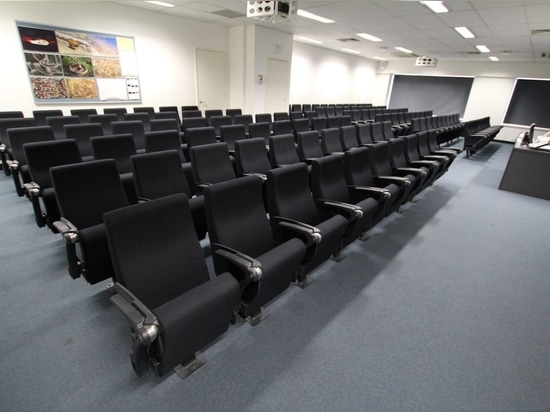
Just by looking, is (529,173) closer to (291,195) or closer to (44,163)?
(291,195)

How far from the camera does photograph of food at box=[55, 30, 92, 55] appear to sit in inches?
218

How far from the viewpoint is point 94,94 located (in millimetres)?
6184

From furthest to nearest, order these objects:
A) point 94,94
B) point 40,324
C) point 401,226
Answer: point 94,94, point 401,226, point 40,324

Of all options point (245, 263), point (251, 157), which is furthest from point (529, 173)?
point (245, 263)

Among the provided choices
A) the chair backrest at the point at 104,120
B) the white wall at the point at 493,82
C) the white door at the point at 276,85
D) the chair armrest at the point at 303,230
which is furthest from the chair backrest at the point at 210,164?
the white wall at the point at 493,82

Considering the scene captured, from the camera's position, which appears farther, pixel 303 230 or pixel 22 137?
pixel 22 137

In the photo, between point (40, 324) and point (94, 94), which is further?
point (94, 94)

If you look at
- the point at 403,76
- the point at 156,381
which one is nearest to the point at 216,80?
the point at 156,381

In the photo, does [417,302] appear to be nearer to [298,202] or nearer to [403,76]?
[298,202]

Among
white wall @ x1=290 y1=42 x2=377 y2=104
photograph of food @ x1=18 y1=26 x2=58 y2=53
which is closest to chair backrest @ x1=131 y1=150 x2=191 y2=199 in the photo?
photograph of food @ x1=18 y1=26 x2=58 y2=53

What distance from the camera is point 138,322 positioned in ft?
3.59

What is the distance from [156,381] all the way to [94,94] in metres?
6.69

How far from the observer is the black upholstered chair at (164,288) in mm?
1177

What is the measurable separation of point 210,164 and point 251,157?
550 mm
